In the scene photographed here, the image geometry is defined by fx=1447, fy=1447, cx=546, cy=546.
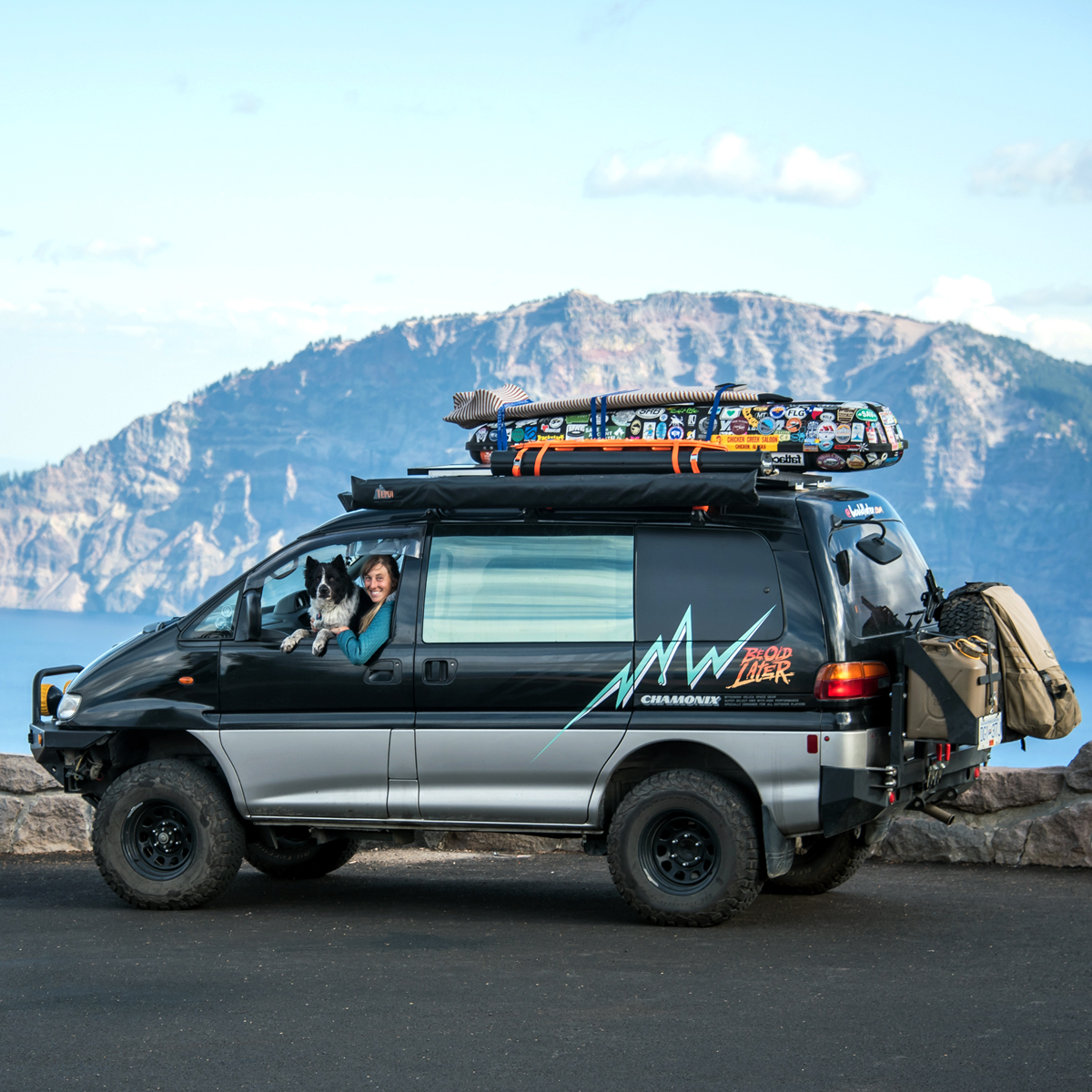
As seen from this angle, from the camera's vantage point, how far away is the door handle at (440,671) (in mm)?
7172

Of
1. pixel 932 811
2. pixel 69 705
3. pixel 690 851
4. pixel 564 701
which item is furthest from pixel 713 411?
pixel 69 705

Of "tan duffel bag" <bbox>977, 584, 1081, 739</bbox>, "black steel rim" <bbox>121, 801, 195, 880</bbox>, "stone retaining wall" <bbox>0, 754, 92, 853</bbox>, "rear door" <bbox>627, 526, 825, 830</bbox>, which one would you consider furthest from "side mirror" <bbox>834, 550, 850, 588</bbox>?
"stone retaining wall" <bbox>0, 754, 92, 853</bbox>

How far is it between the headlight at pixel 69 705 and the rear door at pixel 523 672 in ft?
6.30

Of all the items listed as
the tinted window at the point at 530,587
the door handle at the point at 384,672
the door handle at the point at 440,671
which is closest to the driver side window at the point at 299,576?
the tinted window at the point at 530,587

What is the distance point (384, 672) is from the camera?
7258 millimetres

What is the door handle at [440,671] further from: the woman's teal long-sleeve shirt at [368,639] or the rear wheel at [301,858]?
the rear wheel at [301,858]

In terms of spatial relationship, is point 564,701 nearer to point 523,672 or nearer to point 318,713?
point 523,672

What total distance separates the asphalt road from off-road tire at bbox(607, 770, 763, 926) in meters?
0.14

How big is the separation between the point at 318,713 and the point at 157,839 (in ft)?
3.77

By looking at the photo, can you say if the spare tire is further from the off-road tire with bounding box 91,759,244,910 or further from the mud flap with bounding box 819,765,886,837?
the off-road tire with bounding box 91,759,244,910

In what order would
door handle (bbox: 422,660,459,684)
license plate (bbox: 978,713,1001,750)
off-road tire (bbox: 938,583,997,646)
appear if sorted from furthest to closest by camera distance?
door handle (bbox: 422,660,459,684) → off-road tire (bbox: 938,583,997,646) → license plate (bbox: 978,713,1001,750)

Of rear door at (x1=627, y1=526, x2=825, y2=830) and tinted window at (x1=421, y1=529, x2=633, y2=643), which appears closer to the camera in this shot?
rear door at (x1=627, y1=526, x2=825, y2=830)

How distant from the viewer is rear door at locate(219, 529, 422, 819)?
7.25 m

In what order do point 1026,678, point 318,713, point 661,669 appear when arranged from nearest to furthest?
point 661,669 < point 1026,678 < point 318,713
